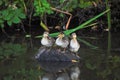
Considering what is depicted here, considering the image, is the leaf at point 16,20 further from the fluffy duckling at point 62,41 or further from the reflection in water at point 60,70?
the reflection in water at point 60,70

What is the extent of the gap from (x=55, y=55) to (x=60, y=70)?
0.44 metres

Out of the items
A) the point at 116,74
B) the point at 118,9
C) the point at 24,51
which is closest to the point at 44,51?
the point at 24,51

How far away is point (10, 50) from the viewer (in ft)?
28.4

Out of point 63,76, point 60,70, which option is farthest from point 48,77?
point 60,70

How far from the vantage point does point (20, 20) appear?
31.4 feet

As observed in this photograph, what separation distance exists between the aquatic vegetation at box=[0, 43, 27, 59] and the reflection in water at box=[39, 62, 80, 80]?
0.74m

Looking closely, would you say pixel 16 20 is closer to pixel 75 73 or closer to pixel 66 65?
pixel 66 65

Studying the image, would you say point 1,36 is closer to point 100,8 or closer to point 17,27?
point 17,27

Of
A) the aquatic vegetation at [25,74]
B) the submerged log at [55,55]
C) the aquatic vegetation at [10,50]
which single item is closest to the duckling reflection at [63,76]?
the aquatic vegetation at [25,74]

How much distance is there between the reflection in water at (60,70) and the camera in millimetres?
7242

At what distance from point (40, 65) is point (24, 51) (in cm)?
88

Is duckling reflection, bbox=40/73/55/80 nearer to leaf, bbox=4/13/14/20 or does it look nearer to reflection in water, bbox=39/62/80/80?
reflection in water, bbox=39/62/80/80

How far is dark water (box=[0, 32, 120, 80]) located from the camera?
728cm

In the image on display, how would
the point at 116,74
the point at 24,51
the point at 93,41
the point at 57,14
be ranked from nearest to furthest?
the point at 116,74 → the point at 24,51 → the point at 93,41 → the point at 57,14
